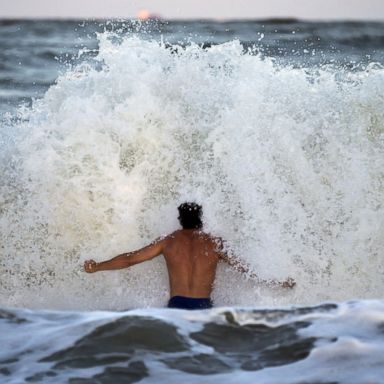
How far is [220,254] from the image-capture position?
5891mm

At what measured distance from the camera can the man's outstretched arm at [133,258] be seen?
235 inches

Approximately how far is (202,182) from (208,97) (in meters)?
1.09

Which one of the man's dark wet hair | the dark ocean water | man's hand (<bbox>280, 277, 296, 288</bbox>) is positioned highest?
the dark ocean water

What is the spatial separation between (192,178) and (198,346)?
4107 mm

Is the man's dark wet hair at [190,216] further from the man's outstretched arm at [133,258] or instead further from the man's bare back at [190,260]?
the man's outstretched arm at [133,258]

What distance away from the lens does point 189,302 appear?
18.8 feet

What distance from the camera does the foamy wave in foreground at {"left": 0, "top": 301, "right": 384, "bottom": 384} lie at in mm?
3547

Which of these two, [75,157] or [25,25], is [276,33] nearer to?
[25,25]

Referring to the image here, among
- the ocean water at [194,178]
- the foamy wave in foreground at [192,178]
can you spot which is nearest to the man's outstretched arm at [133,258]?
the ocean water at [194,178]

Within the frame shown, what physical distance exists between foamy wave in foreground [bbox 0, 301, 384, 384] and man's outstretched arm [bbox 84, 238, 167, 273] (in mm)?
1624

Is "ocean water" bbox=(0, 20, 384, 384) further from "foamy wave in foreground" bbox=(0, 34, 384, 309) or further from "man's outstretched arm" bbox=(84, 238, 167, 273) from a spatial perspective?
"man's outstretched arm" bbox=(84, 238, 167, 273)

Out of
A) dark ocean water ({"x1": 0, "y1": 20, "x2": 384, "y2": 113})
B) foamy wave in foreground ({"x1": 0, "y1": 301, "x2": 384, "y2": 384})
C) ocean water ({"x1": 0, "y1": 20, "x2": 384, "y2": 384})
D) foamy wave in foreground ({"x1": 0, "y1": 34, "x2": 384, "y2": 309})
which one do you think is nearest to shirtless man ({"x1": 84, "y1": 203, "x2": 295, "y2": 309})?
ocean water ({"x1": 0, "y1": 20, "x2": 384, "y2": 384})

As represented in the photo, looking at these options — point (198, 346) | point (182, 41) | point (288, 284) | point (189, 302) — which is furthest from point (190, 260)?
point (182, 41)

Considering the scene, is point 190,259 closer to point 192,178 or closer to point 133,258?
point 133,258
